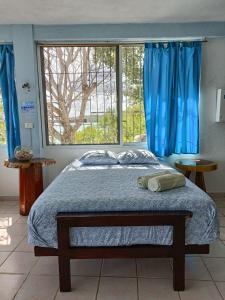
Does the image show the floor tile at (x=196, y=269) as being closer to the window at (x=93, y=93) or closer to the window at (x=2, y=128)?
the window at (x=93, y=93)

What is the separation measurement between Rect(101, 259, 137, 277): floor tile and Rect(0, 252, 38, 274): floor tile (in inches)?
25.1

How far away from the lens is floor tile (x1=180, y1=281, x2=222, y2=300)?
1810 mm

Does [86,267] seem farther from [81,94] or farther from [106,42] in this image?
[106,42]

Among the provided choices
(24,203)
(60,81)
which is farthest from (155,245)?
(60,81)

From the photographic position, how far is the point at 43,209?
6.21ft

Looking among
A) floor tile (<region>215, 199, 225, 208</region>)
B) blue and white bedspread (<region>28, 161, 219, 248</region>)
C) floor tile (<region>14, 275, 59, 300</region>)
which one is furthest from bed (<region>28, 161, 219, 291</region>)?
floor tile (<region>215, 199, 225, 208</region>)

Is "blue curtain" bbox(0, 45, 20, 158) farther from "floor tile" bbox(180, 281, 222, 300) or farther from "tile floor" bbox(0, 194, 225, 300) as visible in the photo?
"floor tile" bbox(180, 281, 222, 300)

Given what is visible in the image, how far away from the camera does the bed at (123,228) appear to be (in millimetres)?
1806

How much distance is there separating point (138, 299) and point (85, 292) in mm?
384

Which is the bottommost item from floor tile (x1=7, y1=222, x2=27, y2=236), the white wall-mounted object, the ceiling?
floor tile (x1=7, y1=222, x2=27, y2=236)

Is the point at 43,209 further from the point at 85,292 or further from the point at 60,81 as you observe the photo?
the point at 60,81

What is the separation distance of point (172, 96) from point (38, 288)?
282 cm

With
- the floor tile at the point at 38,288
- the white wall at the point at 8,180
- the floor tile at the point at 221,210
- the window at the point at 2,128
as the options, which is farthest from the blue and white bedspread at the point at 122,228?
the window at the point at 2,128

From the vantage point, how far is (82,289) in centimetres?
191
